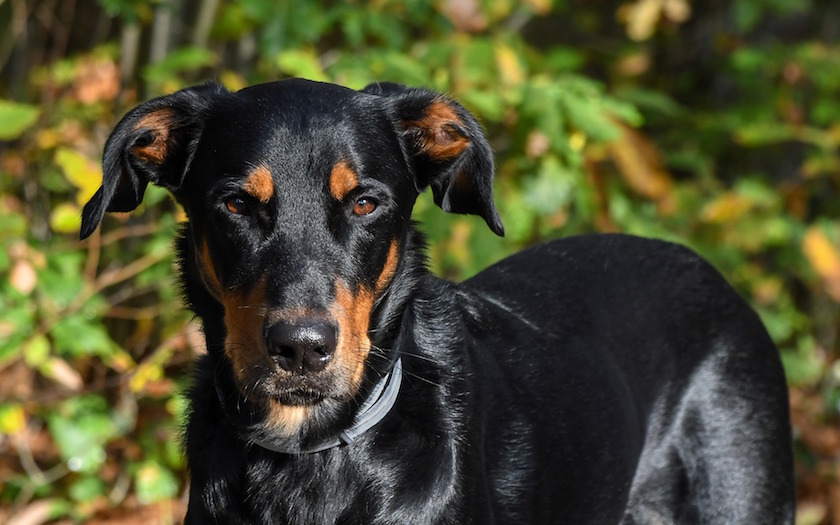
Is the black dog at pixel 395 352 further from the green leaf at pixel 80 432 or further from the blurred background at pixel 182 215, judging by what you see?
the green leaf at pixel 80 432

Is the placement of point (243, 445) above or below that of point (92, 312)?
above

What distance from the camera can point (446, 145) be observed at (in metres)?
3.56

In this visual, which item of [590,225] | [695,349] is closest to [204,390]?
[695,349]

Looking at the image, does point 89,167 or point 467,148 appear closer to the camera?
point 467,148

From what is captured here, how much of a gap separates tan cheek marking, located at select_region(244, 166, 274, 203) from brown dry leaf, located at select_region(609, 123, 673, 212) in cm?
335

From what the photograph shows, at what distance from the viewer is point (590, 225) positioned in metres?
6.36

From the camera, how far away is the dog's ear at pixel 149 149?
129 inches

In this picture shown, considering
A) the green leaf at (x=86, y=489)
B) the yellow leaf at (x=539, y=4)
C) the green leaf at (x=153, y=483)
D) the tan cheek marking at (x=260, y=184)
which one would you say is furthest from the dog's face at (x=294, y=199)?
the yellow leaf at (x=539, y=4)

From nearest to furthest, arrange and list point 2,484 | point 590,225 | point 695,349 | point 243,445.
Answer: point 243,445 < point 695,349 < point 2,484 < point 590,225

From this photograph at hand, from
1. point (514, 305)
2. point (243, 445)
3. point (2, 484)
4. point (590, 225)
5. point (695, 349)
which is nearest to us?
point (243, 445)

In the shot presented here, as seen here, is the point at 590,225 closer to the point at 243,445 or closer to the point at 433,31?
the point at 433,31

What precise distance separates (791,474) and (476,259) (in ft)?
6.33

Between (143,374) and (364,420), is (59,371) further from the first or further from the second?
(364,420)

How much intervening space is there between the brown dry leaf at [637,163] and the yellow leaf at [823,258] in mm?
1147
